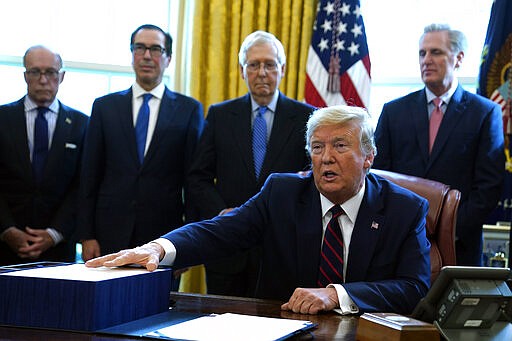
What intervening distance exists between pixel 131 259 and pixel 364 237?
0.97 meters

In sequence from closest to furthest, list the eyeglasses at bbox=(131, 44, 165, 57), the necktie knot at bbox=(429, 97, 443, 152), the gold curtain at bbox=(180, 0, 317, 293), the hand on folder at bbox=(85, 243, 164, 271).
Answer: the hand on folder at bbox=(85, 243, 164, 271) → the necktie knot at bbox=(429, 97, 443, 152) → the eyeglasses at bbox=(131, 44, 165, 57) → the gold curtain at bbox=(180, 0, 317, 293)

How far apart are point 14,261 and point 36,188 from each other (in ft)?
1.56

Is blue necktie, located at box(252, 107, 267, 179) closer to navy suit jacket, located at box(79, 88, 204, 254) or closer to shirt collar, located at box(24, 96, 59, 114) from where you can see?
navy suit jacket, located at box(79, 88, 204, 254)

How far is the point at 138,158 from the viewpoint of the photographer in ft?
15.0

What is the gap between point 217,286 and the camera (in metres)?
4.28

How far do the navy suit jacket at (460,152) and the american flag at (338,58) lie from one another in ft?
3.49

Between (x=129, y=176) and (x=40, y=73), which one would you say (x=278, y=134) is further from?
(x=40, y=73)

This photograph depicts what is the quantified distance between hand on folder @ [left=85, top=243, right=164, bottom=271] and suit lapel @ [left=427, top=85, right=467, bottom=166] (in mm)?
2141

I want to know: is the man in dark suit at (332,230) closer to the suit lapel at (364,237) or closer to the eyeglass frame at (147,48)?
the suit lapel at (364,237)

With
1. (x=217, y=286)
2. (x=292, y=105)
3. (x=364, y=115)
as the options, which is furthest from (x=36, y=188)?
(x=364, y=115)

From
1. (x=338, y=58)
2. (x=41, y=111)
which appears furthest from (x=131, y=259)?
(x=338, y=58)

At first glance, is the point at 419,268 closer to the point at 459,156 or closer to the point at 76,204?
the point at 459,156

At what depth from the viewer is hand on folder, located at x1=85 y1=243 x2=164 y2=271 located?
98.4 inches

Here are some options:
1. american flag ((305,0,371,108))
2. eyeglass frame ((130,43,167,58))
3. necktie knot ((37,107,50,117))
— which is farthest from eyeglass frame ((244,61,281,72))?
necktie knot ((37,107,50,117))
